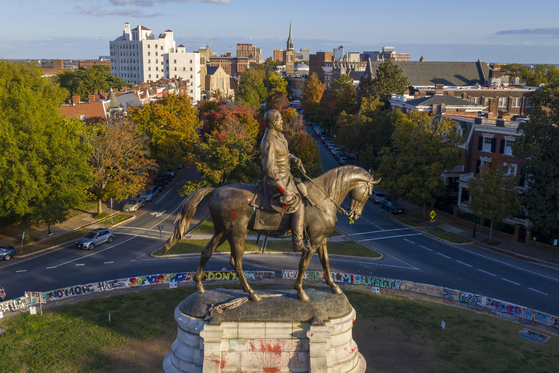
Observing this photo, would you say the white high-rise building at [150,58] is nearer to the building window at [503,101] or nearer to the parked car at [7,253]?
the building window at [503,101]

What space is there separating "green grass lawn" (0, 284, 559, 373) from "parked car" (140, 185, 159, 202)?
29148mm

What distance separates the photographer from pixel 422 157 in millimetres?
49219

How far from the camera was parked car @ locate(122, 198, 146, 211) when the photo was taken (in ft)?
168

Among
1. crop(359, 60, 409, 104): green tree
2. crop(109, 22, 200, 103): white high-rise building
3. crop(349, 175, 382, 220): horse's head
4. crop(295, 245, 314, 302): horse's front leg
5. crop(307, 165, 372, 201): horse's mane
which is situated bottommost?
crop(295, 245, 314, 302): horse's front leg

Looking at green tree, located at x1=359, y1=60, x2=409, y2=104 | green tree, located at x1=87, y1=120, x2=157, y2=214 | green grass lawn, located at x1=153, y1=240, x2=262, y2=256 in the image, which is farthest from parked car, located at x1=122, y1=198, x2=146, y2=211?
green tree, located at x1=359, y1=60, x2=409, y2=104

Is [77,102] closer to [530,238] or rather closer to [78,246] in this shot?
[78,246]

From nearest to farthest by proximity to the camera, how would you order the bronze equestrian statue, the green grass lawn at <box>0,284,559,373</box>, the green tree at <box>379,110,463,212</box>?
1. the bronze equestrian statue
2. the green grass lawn at <box>0,284,559,373</box>
3. the green tree at <box>379,110,463,212</box>

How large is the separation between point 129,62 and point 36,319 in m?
168

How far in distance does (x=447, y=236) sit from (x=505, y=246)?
16.5 ft

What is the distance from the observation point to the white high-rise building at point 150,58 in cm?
16000

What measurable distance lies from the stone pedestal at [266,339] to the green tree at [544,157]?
28708 millimetres

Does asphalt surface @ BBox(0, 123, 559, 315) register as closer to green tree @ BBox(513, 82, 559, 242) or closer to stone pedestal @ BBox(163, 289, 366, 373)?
green tree @ BBox(513, 82, 559, 242)

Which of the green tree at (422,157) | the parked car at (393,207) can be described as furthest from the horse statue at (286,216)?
the parked car at (393,207)

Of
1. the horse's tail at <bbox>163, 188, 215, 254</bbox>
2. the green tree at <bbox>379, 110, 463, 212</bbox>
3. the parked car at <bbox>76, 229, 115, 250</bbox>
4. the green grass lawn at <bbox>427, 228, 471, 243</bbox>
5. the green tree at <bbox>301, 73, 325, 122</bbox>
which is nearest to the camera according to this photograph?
the horse's tail at <bbox>163, 188, 215, 254</bbox>
